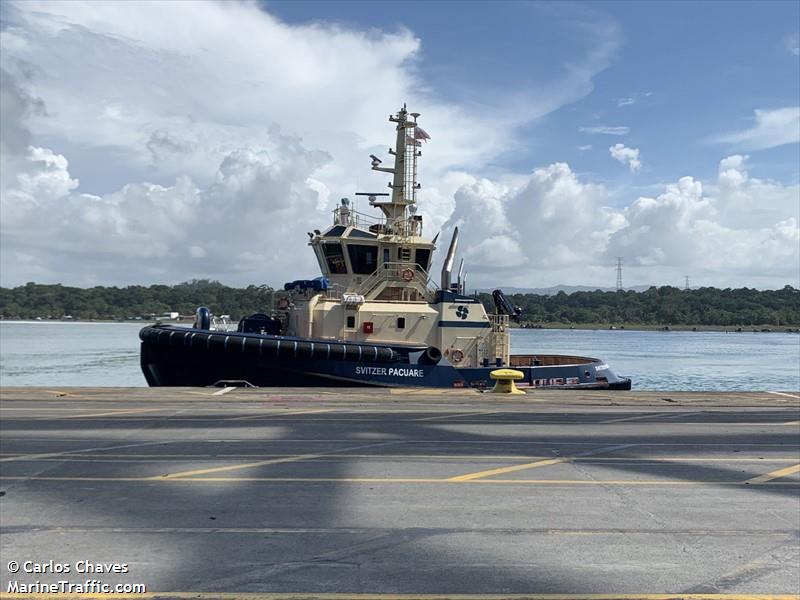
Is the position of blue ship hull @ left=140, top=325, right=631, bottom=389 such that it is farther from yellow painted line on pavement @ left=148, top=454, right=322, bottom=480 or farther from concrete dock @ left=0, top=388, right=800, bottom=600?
yellow painted line on pavement @ left=148, top=454, right=322, bottom=480

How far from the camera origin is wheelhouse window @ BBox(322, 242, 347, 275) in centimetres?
2239

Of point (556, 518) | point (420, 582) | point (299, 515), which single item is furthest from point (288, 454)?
point (420, 582)

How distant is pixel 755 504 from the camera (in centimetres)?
700

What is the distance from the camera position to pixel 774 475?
8367mm

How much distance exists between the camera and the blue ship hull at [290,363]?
19641mm

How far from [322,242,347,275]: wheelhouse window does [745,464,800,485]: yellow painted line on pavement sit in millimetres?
15616

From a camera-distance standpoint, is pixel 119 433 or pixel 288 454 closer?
pixel 288 454

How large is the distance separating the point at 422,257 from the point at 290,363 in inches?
239

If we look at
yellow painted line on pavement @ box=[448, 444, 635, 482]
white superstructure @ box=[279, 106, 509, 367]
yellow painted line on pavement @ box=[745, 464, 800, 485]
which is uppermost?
white superstructure @ box=[279, 106, 509, 367]

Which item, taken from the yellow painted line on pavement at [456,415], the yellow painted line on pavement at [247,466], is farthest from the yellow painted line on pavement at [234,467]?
the yellow painted line on pavement at [456,415]

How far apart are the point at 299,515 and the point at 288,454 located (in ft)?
9.47

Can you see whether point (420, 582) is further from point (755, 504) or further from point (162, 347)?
point (162, 347)

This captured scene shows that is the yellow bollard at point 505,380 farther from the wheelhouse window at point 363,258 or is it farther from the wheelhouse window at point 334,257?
the wheelhouse window at point 334,257

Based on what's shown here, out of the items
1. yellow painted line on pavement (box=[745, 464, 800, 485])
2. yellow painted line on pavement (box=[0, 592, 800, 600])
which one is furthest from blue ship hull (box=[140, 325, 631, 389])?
yellow painted line on pavement (box=[0, 592, 800, 600])
